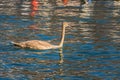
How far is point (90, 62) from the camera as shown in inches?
915

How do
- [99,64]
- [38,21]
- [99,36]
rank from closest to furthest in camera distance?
Answer: [99,64] → [99,36] → [38,21]

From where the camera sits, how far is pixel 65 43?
28.4m

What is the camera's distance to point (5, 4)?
49.3m

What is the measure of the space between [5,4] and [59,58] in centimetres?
2585

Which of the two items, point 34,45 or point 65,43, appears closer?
point 34,45

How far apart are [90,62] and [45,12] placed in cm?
1938

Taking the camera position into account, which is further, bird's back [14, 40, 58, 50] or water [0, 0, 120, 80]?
bird's back [14, 40, 58, 50]

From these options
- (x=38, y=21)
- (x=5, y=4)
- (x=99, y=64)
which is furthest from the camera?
(x=5, y=4)

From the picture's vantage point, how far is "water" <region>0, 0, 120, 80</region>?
69.6 ft

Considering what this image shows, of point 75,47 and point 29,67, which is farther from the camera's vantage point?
point 75,47

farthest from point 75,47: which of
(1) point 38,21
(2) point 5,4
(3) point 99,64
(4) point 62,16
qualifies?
(2) point 5,4

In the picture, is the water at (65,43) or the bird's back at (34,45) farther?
the bird's back at (34,45)

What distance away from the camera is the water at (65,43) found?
21.2 metres

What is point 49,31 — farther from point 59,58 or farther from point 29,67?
point 29,67
